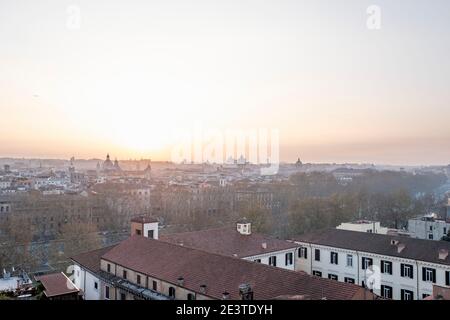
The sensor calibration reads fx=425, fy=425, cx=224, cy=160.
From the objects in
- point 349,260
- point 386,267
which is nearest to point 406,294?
point 386,267

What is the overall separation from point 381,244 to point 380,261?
0.29 m

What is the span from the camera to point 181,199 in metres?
12.9

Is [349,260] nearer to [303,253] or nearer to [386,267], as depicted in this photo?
[386,267]

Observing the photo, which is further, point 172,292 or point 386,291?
point 386,291

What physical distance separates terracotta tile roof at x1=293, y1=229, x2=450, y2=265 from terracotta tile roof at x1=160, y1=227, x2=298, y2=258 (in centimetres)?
68

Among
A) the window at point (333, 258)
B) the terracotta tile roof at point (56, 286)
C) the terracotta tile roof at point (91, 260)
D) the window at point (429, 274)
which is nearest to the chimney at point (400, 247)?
the window at point (429, 274)

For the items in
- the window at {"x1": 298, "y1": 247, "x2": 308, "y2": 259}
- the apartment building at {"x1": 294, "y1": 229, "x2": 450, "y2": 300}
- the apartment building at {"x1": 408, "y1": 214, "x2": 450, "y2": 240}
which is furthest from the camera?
the apartment building at {"x1": 408, "y1": 214, "x2": 450, "y2": 240}

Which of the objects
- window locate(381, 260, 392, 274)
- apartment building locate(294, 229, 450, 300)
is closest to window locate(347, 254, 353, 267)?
apartment building locate(294, 229, 450, 300)

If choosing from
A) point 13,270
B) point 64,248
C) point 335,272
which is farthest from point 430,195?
point 13,270

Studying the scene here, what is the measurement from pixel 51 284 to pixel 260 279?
214cm

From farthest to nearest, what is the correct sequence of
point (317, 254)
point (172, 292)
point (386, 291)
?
point (317, 254) → point (386, 291) → point (172, 292)

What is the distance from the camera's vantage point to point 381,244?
5.61 metres

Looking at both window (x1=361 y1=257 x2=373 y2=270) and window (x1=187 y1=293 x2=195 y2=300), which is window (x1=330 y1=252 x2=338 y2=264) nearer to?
window (x1=361 y1=257 x2=373 y2=270)

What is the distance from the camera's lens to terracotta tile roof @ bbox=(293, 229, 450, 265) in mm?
5047
